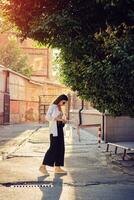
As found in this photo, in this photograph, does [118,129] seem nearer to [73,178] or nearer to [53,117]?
[53,117]

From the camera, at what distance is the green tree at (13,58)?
197ft

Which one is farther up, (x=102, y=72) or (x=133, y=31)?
(x=133, y=31)

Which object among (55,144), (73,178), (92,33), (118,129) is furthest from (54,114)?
(118,129)

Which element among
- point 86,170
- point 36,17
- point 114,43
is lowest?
point 86,170

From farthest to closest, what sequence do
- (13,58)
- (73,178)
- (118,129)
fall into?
1. (13,58)
2. (118,129)
3. (73,178)

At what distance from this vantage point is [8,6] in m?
11.0

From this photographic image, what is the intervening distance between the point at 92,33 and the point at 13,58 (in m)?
50.2

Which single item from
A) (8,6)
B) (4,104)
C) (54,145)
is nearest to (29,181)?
(54,145)

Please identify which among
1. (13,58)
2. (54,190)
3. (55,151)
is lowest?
(54,190)

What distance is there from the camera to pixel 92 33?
10.7m

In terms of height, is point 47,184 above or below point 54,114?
below

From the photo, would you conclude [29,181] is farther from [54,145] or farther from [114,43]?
[114,43]

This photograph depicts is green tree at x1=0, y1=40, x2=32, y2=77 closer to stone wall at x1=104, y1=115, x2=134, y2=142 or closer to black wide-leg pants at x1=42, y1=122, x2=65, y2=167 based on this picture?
stone wall at x1=104, y1=115, x2=134, y2=142

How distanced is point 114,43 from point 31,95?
149ft
